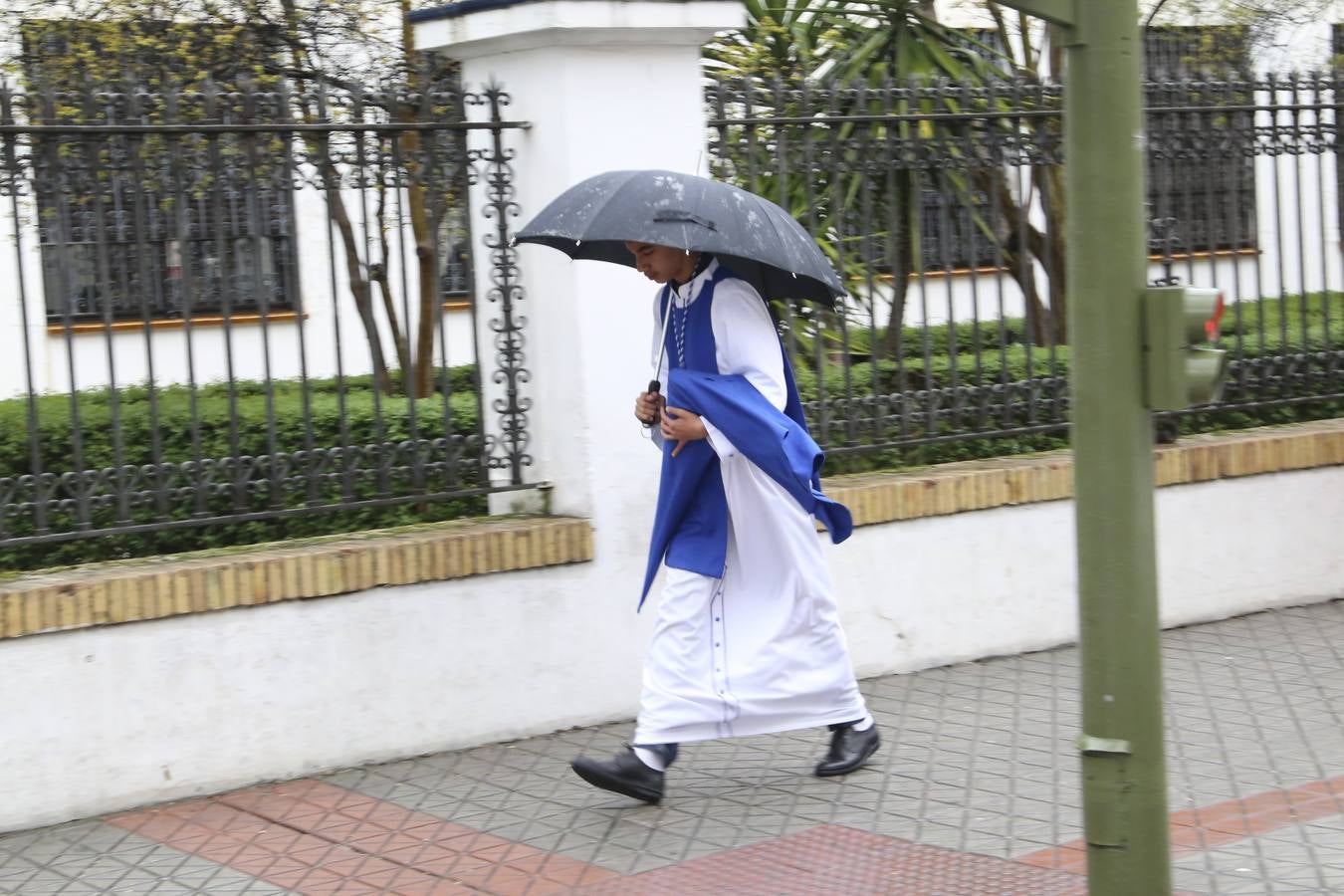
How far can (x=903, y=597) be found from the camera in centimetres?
716

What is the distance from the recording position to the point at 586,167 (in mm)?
6402

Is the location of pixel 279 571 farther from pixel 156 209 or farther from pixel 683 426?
pixel 683 426

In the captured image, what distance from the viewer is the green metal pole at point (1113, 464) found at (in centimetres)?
386

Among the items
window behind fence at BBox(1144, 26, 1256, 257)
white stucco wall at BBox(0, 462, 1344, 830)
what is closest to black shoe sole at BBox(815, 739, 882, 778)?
white stucco wall at BBox(0, 462, 1344, 830)

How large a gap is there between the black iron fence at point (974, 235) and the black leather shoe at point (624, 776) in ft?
Result: 6.83

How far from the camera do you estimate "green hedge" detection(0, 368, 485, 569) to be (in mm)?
5934

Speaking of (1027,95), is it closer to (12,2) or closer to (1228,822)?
(1228,822)

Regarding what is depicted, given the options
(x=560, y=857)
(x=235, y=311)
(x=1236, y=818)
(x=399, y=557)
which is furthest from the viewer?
(x=235, y=311)

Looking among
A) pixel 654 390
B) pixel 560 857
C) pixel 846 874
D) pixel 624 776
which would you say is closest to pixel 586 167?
pixel 654 390

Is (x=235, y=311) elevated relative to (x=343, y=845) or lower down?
elevated

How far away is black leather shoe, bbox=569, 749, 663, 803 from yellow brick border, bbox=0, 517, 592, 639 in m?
1.02

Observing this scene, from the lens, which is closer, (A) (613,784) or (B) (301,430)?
(A) (613,784)

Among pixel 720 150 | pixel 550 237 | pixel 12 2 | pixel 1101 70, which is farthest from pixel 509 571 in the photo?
pixel 12 2

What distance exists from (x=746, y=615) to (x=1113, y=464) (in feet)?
6.31
